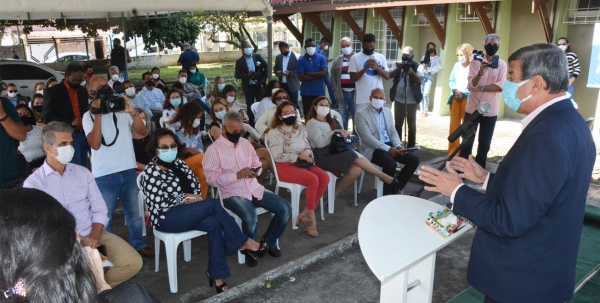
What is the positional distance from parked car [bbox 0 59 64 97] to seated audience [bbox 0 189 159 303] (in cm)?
1156

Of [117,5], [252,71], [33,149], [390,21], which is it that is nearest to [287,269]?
[33,149]

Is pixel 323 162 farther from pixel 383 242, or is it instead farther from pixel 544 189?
pixel 544 189

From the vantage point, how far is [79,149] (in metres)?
4.63

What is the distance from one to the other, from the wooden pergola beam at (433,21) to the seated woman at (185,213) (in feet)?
25.6

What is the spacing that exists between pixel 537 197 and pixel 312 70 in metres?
6.80

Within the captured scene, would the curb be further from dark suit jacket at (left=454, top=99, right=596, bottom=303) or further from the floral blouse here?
dark suit jacket at (left=454, top=99, right=596, bottom=303)

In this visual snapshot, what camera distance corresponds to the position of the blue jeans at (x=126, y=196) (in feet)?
13.0

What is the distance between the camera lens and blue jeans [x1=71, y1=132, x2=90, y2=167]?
4.58 meters

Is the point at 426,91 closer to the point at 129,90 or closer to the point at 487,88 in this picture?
the point at 487,88

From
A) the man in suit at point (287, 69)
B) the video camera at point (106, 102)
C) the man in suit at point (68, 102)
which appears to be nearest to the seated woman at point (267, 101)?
the man in suit at point (287, 69)

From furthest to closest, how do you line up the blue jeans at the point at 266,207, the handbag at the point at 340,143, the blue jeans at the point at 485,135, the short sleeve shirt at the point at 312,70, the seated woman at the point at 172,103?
the short sleeve shirt at the point at 312,70 → the seated woman at the point at 172,103 → the blue jeans at the point at 485,135 → the handbag at the point at 340,143 → the blue jeans at the point at 266,207

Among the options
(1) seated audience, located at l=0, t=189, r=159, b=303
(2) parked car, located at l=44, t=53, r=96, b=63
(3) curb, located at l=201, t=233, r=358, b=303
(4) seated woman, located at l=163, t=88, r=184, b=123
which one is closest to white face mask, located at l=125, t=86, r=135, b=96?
(4) seated woman, located at l=163, t=88, r=184, b=123

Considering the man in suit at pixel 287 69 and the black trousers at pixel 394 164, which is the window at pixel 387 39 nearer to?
the man in suit at pixel 287 69

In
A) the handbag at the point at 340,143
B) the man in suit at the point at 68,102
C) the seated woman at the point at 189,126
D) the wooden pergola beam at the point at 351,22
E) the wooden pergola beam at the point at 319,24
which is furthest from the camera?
the wooden pergola beam at the point at 319,24
